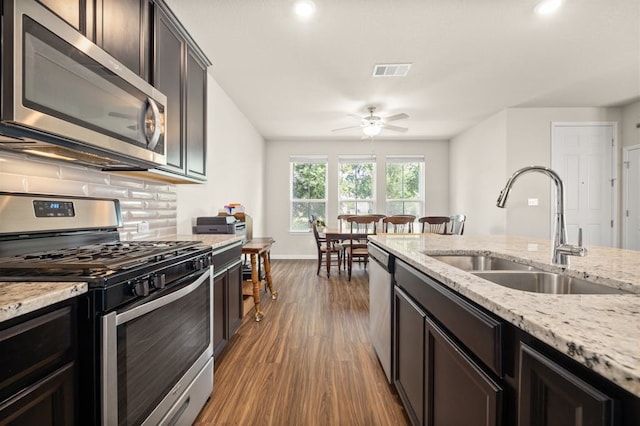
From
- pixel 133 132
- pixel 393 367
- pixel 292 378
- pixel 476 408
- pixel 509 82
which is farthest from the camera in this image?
pixel 509 82

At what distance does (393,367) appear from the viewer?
1.67m

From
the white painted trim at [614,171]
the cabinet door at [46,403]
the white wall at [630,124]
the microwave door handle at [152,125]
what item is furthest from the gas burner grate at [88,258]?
the white wall at [630,124]

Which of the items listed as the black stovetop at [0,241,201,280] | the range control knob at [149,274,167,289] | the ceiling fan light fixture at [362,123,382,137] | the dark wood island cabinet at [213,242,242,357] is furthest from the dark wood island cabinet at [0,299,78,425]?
the ceiling fan light fixture at [362,123,382,137]

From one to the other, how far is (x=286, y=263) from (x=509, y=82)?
470 centimetres

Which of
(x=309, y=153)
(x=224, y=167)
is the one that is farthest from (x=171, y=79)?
(x=309, y=153)

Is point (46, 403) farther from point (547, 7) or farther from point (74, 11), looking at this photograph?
point (547, 7)

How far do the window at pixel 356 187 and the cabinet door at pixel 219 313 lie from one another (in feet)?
15.6

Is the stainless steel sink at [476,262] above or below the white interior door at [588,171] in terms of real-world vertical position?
below

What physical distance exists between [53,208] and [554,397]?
1.83 meters

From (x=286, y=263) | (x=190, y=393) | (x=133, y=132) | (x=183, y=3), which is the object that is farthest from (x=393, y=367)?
(x=286, y=263)

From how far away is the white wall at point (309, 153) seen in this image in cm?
660

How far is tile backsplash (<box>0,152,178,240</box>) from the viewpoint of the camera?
4.00ft

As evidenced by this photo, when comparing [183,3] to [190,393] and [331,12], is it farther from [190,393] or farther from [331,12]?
[190,393]

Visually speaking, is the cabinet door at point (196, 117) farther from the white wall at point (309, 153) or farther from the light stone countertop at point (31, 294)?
the white wall at point (309, 153)
